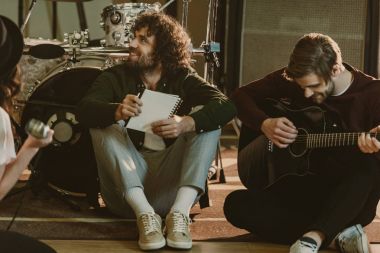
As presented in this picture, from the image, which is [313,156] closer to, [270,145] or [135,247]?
[270,145]

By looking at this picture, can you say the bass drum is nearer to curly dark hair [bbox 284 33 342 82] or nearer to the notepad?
the notepad

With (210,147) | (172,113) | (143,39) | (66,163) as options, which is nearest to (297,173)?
(210,147)

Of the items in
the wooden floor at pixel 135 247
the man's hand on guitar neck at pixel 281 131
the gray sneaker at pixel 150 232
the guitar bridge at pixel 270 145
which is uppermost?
the man's hand on guitar neck at pixel 281 131

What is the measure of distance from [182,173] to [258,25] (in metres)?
1.81

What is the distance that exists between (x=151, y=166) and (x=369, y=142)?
0.84m

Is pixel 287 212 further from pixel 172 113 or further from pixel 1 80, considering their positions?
pixel 1 80

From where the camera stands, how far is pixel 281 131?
96.5 inches

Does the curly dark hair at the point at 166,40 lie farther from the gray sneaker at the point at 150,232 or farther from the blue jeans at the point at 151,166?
the gray sneaker at the point at 150,232

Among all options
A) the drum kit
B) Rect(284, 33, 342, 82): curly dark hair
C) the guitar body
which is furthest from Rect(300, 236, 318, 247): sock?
the drum kit

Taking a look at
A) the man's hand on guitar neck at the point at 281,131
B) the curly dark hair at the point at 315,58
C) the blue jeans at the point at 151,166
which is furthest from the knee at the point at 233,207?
the curly dark hair at the point at 315,58

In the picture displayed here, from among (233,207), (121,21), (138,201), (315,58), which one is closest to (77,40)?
(121,21)

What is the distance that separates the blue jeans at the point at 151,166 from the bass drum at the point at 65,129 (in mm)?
363

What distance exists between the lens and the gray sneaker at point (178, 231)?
92.2 inches

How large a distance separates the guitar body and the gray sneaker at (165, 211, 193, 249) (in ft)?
1.20
